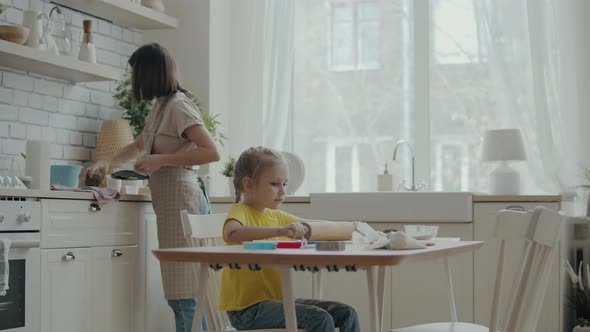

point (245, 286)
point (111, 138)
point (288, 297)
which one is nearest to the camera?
point (288, 297)

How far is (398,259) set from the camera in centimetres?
187

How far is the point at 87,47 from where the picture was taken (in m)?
4.42

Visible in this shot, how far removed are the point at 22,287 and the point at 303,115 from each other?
238 cm

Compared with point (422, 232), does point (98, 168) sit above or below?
above

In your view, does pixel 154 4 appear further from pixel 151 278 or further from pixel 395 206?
pixel 395 206

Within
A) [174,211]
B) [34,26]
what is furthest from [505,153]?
[34,26]

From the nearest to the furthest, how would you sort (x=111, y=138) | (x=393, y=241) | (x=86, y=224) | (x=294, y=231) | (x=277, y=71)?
(x=393, y=241) → (x=294, y=231) → (x=86, y=224) → (x=111, y=138) → (x=277, y=71)

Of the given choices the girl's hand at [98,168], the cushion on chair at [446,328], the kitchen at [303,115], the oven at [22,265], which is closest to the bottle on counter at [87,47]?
the kitchen at [303,115]

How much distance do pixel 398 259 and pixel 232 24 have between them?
149 inches

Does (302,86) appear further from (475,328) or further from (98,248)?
(475,328)

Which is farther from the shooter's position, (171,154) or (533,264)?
(171,154)

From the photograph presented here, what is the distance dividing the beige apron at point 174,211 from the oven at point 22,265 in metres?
0.49

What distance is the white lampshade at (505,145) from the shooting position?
4484 millimetres

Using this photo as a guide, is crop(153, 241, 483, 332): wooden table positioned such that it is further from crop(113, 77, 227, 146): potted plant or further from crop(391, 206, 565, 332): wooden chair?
crop(113, 77, 227, 146): potted plant
